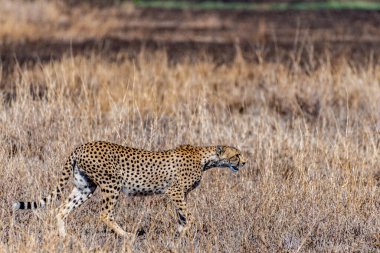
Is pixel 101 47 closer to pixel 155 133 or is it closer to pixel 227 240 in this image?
pixel 155 133

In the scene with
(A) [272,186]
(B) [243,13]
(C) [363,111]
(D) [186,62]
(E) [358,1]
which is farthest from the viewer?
(E) [358,1]

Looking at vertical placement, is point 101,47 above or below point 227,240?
below

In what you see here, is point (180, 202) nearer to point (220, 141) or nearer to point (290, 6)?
point (220, 141)

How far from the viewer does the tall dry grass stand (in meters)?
6.77

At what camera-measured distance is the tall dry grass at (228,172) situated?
22.2 ft

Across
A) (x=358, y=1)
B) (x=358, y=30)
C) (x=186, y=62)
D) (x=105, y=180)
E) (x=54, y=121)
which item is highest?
(x=105, y=180)

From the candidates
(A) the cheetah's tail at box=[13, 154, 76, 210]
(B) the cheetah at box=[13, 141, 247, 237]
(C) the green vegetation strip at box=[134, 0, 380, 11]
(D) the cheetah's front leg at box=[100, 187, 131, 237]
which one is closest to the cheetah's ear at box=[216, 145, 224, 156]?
(B) the cheetah at box=[13, 141, 247, 237]

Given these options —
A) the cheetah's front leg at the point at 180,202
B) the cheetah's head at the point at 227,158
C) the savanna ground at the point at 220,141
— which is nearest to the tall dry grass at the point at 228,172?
the savanna ground at the point at 220,141

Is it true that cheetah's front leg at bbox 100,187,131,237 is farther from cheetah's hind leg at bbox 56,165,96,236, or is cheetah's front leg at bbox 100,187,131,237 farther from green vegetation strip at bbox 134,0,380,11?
green vegetation strip at bbox 134,0,380,11

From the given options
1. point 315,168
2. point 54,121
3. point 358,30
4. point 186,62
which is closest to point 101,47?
point 186,62

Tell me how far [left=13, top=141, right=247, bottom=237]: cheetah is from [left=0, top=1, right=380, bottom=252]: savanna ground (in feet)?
0.51

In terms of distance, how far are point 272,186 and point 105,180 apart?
1.48 metres

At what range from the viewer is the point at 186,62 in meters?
16.5

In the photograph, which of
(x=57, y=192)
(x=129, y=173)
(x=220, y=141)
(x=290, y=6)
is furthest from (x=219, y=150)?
(x=290, y=6)
